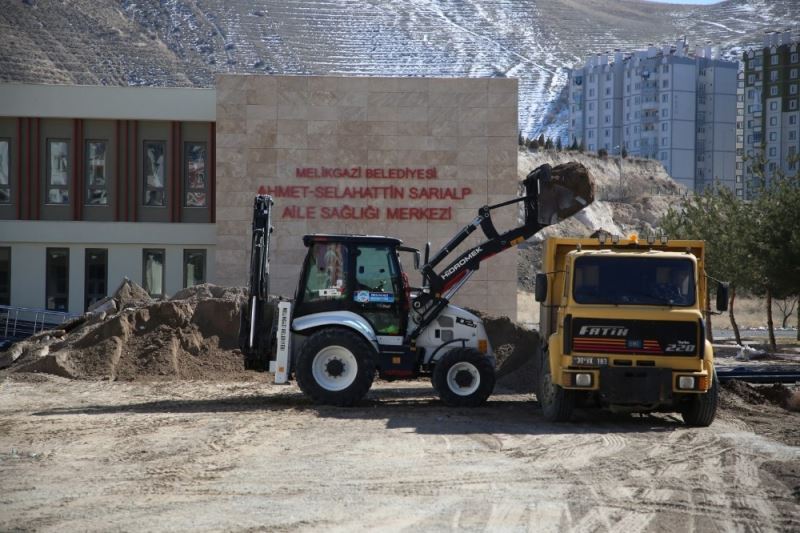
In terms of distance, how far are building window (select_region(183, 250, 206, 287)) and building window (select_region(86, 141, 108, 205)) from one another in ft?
10.4

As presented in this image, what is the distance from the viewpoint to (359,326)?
688 inches

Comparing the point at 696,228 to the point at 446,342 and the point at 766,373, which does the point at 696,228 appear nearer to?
the point at 766,373

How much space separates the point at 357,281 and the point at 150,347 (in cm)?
687

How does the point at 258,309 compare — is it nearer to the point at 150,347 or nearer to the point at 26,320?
the point at 150,347

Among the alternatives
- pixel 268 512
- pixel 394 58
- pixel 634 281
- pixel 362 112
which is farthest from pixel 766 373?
pixel 394 58

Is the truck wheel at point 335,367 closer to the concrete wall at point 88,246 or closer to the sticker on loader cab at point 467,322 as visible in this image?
the sticker on loader cab at point 467,322

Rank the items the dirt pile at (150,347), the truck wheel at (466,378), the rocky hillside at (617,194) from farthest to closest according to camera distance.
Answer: the rocky hillside at (617,194), the dirt pile at (150,347), the truck wheel at (466,378)

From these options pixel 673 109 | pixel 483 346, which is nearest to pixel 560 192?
pixel 483 346

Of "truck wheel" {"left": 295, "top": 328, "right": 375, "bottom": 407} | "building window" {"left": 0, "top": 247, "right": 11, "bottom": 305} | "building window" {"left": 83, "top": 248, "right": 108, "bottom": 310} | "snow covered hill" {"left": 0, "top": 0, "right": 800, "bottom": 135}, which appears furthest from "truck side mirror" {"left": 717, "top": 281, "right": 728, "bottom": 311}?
"snow covered hill" {"left": 0, "top": 0, "right": 800, "bottom": 135}

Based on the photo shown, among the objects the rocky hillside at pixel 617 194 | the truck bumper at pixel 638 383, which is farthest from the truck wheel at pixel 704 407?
the rocky hillside at pixel 617 194

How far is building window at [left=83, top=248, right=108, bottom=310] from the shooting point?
34.3 metres

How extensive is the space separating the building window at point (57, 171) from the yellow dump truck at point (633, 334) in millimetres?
22378

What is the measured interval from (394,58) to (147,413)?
158 meters

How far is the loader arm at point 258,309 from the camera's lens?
17.8m
